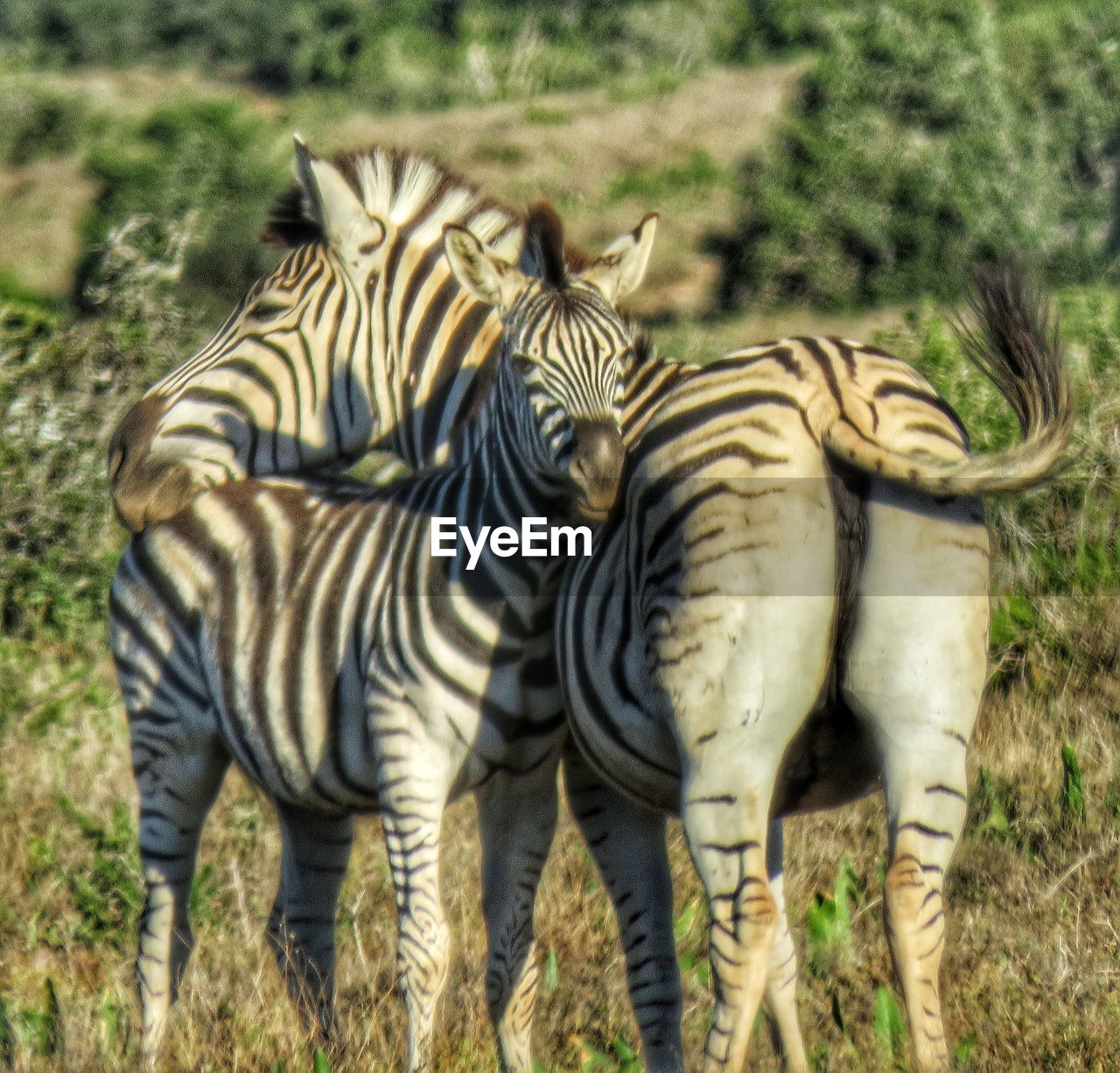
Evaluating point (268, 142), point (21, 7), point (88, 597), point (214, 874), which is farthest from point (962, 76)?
point (21, 7)

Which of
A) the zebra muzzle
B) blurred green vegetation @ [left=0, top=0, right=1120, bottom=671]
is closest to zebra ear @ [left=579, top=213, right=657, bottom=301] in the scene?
the zebra muzzle

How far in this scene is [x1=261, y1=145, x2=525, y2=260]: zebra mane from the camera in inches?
220

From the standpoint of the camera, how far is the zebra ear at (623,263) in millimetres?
4516

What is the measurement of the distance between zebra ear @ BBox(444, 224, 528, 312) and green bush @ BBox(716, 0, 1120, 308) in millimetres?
21749

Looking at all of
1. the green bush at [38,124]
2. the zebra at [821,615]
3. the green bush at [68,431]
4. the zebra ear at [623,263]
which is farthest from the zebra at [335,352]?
the green bush at [38,124]

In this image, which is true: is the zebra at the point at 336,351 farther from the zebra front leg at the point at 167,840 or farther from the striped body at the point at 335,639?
the zebra front leg at the point at 167,840

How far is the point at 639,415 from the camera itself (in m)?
4.42

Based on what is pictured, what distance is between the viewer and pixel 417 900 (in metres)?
4.38

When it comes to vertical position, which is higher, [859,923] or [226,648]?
[226,648]

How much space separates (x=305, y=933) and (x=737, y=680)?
8.24 ft

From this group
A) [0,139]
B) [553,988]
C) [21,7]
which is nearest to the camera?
[553,988]

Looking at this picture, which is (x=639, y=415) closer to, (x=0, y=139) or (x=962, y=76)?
(x=962, y=76)

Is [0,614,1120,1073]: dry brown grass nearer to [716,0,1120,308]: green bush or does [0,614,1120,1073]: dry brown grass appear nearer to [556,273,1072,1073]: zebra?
[556,273,1072,1073]: zebra

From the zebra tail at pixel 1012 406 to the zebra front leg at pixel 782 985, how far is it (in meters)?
1.21
